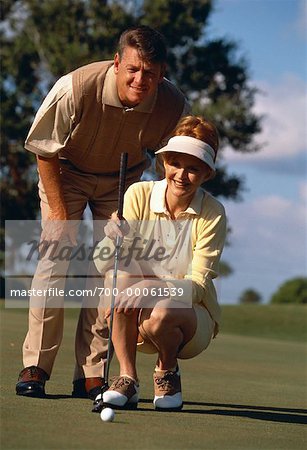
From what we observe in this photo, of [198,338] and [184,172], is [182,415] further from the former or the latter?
[184,172]

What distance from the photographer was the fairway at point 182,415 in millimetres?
4215

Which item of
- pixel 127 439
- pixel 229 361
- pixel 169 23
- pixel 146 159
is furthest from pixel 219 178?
pixel 127 439

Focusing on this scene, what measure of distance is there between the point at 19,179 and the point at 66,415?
31.3 m

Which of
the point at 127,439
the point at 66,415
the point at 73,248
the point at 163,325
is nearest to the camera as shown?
the point at 127,439

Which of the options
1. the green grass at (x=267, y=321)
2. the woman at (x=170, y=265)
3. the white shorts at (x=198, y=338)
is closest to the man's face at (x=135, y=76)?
the woman at (x=170, y=265)

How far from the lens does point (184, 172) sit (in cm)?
548

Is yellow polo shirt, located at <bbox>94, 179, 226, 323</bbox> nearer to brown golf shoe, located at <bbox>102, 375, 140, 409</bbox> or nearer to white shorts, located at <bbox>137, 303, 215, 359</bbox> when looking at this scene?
white shorts, located at <bbox>137, 303, 215, 359</bbox>

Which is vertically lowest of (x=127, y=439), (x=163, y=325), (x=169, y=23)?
(x=127, y=439)

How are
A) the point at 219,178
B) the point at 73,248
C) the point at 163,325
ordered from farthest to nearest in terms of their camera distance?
the point at 219,178 < the point at 73,248 < the point at 163,325

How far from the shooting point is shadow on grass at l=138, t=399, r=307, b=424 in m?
5.52

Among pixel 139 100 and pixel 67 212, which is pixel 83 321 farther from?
pixel 139 100

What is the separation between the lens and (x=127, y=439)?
4.25 metres

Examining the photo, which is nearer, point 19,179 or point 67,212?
point 67,212

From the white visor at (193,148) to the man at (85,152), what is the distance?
37 centimetres
